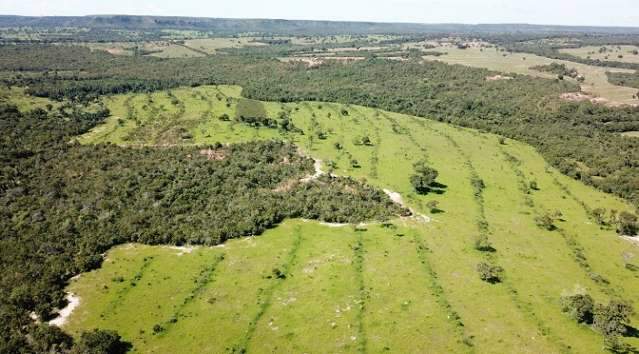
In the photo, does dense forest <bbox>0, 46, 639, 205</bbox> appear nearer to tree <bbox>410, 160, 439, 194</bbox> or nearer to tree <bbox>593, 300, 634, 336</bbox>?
tree <bbox>410, 160, 439, 194</bbox>

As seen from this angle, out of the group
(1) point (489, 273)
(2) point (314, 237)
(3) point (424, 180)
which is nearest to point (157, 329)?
(2) point (314, 237)

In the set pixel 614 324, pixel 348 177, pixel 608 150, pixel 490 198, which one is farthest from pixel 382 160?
pixel 614 324

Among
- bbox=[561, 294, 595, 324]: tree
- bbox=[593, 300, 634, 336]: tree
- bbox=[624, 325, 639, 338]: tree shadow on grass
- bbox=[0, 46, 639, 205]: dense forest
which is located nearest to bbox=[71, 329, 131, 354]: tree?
bbox=[561, 294, 595, 324]: tree

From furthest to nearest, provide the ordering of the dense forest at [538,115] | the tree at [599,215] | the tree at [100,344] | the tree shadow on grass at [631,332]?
the dense forest at [538,115], the tree at [599,215], the tree shadow on grass at [631,332], the tree at [100,344]

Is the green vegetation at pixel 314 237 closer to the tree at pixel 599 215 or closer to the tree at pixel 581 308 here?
the tree at pixel 581 308

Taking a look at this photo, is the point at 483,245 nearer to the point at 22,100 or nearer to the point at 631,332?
the point at 631,332

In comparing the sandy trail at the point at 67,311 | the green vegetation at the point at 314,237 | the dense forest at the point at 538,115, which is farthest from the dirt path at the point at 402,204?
the sandy trail at the point at 67,311

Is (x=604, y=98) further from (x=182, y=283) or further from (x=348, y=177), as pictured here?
(x=182, y=283)
